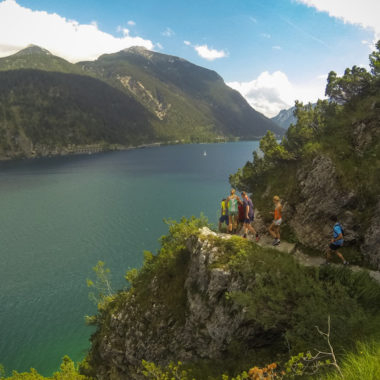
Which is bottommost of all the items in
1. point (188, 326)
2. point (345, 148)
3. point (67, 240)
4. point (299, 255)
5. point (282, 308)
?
point (67, 240)

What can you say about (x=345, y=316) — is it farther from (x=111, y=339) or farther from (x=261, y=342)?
(x=111, y=339)

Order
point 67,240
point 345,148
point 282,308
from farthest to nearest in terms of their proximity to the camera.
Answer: point 67,240 → point 345,148 → point 282,308

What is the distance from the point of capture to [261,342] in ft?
43.8

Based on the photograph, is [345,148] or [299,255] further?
[345,148]

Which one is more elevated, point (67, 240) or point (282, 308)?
point (282, 308)

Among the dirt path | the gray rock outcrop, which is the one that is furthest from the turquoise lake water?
the dirt path

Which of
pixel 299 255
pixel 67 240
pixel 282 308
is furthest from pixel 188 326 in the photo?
pixel 67 240

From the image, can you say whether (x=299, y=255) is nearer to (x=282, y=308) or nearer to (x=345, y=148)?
(x=282, y=308)

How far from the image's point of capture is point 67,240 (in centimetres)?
5934

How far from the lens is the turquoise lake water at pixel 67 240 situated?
32.4 metres

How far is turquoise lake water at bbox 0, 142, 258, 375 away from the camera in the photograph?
32.4 metres

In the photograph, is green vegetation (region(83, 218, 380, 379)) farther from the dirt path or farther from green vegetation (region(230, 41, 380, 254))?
green vegetation (region(230, 41, 380, 254))

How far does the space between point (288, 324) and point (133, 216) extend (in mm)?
64093

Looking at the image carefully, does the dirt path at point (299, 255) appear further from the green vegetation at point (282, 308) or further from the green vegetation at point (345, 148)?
the green vegetation at point (282, 308)
